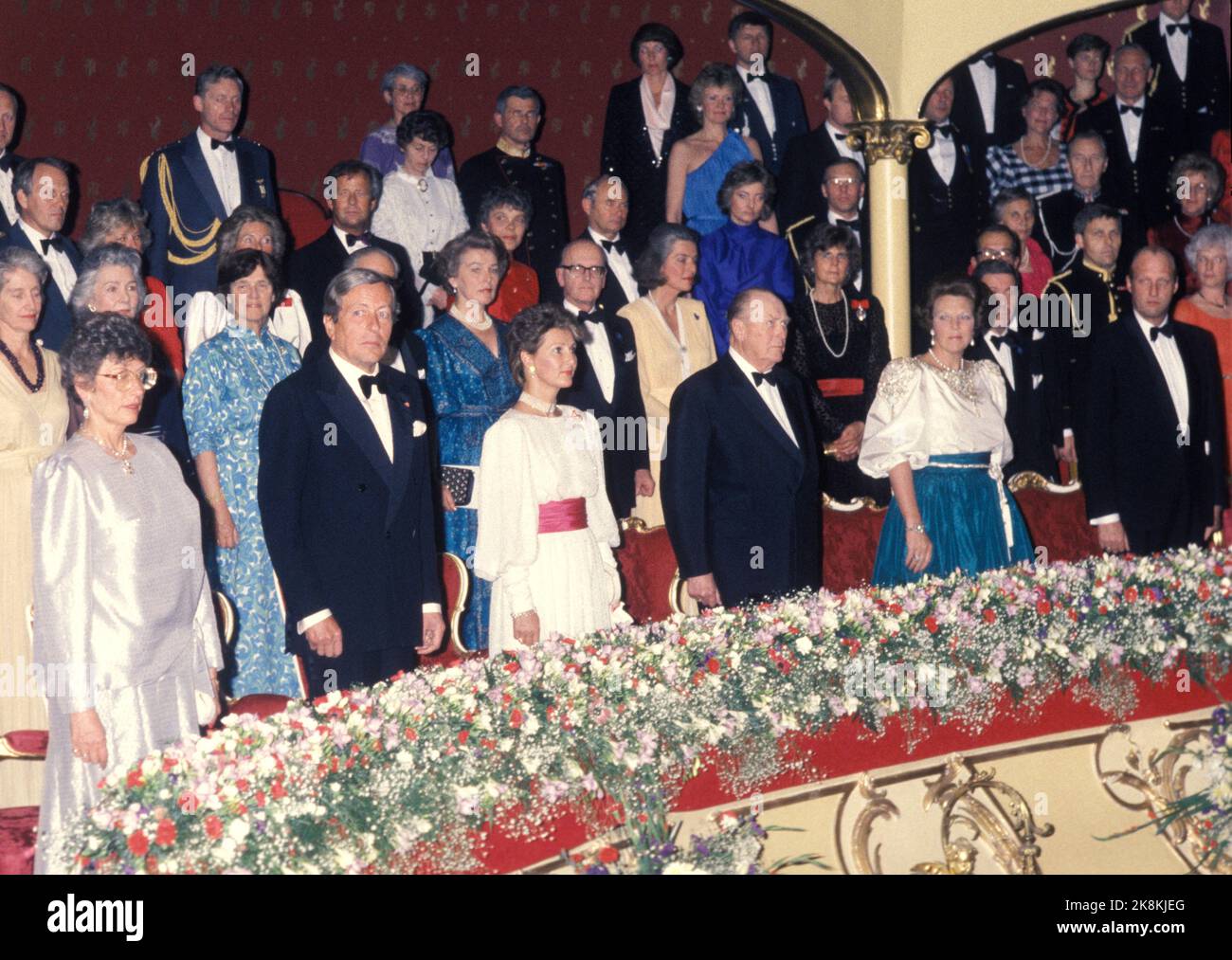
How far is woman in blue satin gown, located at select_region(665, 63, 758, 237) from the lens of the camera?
7.41m

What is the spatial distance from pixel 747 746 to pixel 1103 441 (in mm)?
3039

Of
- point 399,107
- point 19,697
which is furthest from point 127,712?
point 399,107

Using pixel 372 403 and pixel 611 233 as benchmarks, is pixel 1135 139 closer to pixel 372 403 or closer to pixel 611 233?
pixel 611 233

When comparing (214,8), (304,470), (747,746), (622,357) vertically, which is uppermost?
(214,8)

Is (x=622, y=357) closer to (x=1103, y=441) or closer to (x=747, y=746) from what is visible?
(x=1103, y=441)

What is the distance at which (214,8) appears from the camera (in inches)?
309

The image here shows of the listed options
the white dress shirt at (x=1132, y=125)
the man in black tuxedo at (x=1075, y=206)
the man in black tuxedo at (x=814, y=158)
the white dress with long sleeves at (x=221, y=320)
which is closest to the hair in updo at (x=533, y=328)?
the white dress with long sleeves at (x=221, y=320)

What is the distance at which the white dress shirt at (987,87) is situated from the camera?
27.5 feet

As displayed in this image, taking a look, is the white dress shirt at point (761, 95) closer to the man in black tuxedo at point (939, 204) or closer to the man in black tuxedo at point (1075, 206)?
the man in black tuxedo at point (939, 204)

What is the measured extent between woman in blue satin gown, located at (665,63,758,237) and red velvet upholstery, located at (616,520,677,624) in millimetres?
2215

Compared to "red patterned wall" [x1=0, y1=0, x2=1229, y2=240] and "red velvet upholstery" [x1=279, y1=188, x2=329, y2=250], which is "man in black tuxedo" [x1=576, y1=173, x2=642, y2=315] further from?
"red patterned wall" [x1=0, y1=0, x2=1229, y2=240]

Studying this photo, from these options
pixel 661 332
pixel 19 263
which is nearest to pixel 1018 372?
pixel 661 332

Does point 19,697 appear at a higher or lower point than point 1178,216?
lower

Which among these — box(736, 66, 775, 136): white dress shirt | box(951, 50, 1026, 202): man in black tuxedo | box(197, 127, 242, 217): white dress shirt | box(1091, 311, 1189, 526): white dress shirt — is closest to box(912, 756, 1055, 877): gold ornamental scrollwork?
box(1091, 311, 1189, 526): white dress shirt
